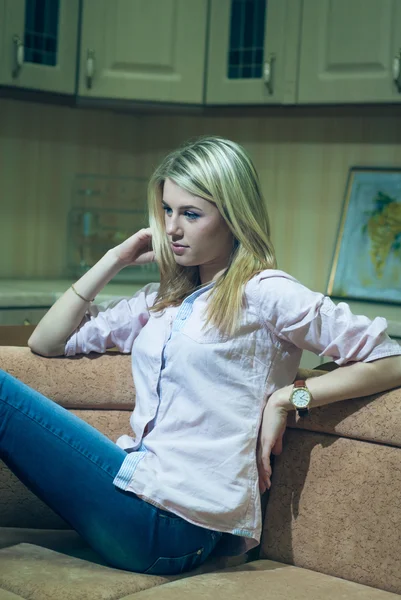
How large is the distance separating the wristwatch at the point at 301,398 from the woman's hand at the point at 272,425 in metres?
0.01

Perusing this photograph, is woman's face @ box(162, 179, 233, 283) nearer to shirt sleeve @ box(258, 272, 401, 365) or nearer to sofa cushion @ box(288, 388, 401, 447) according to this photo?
shirt sleeve @ box(258, 272, 401, 365)

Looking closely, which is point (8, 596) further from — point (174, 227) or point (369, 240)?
point (369, 240)

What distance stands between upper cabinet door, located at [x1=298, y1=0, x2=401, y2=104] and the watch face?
1.59 meters

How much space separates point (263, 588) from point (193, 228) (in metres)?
0.65

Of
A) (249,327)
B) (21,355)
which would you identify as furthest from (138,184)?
(249,327)

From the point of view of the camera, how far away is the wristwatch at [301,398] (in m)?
1.46

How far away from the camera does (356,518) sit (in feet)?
4.74

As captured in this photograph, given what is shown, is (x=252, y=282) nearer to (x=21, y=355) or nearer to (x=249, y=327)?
(x=249, y=327)

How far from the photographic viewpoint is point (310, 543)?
149 centimetres

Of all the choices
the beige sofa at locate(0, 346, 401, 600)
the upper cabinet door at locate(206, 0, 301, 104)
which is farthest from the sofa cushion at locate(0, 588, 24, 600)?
the upper cabinet door at locate(206, 0, 301, 104)

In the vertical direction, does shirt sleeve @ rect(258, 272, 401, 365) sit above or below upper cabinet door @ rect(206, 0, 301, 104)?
below

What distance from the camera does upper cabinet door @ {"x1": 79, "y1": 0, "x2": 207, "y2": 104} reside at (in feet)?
10.0

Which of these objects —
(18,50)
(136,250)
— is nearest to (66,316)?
(136,250)

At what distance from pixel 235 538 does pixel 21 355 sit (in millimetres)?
587
